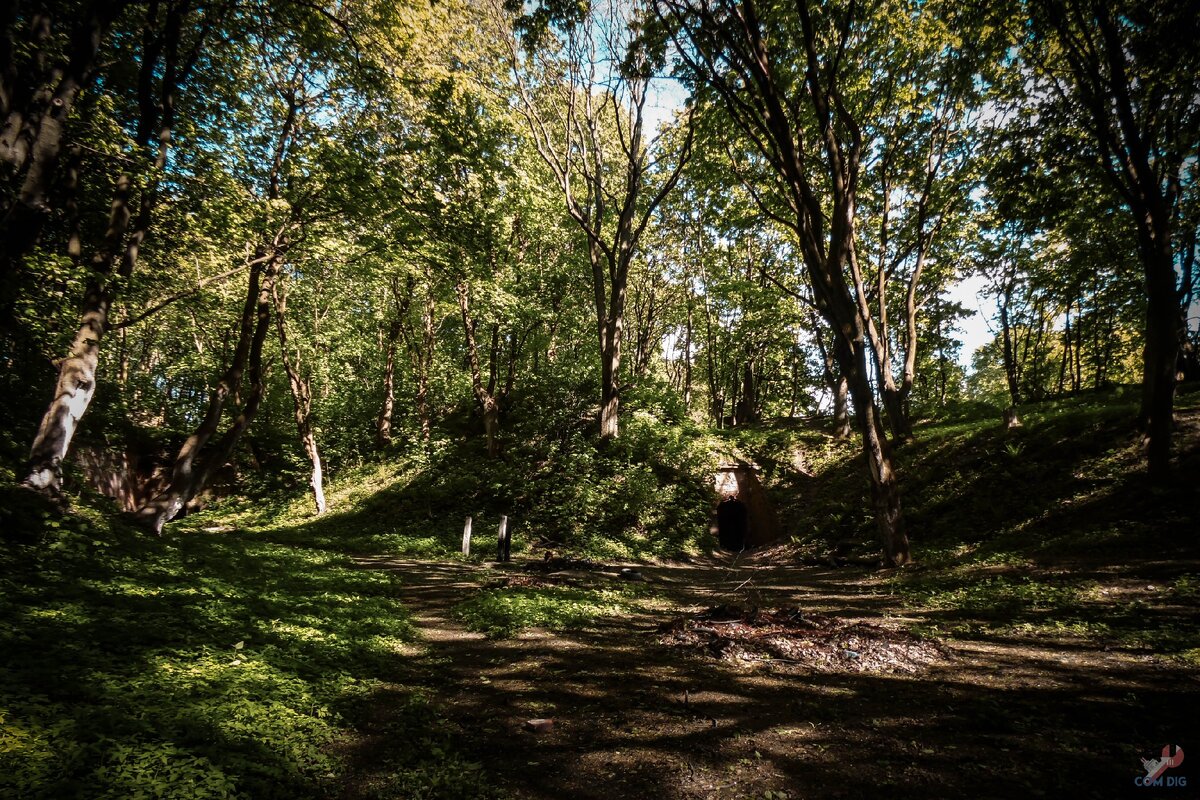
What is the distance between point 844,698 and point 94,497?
14963 millimetres

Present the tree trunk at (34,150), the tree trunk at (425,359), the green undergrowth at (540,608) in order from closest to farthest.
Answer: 1. the tree trunk at (34,150)
2. the green undergrowth at (540,608)
3. the tree trunk at (425,359)

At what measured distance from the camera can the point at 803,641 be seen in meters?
6.39

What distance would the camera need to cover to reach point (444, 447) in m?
23.4

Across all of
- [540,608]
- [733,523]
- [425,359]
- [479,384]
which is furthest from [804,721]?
[425,359]

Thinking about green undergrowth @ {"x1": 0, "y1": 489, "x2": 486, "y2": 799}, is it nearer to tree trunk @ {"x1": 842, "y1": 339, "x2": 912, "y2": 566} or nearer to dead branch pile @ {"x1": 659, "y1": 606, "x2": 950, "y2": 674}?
dead branch pile @ {"x1": 659, "y1": 606, "x2": 950, "y2": 674}

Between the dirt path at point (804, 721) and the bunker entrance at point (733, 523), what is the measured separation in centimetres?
1489

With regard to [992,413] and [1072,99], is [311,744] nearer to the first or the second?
[1072,99]

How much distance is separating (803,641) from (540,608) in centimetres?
432

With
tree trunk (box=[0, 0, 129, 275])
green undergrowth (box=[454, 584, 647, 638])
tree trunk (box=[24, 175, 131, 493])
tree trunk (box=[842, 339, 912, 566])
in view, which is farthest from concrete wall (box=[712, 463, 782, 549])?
tree trunk (box=[0, 0, 129, 275])

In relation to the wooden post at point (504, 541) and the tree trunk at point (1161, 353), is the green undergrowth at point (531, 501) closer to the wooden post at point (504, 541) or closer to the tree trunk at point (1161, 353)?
the wooden post at point (504, 541)

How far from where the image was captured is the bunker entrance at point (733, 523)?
20.9 metres

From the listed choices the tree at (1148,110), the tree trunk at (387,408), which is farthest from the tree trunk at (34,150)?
the tree trunk at (387,408)

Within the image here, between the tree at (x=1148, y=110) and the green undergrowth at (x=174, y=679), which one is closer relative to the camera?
the green undergrowth at (x=174, y=679)

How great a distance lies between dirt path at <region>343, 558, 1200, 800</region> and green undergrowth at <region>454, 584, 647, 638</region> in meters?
0.93
